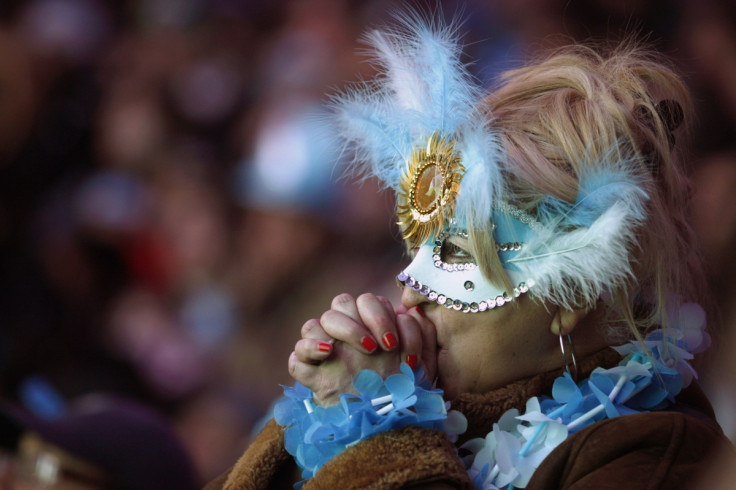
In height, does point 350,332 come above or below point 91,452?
above

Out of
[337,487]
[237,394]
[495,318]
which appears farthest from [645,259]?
[237,394]

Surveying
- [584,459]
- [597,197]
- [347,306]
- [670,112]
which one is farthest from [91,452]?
[670,112]

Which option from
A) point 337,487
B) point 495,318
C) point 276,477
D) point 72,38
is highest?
point 72,38

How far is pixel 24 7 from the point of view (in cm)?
277

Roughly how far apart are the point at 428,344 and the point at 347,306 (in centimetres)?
16

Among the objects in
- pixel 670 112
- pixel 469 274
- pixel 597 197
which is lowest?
pixel 469 274

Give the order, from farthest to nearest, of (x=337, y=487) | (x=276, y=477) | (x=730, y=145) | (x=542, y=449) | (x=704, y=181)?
(x=730, y=145)
(x=704, y=181)
(x=276, y=477)
(x=542, y=449)
(x=337, y=487)

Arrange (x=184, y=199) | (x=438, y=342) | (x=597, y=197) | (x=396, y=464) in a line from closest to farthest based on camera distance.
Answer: (x=396, y=464) → (x=597, y=197) → (x=438, y=342) → (x=184, y=199)

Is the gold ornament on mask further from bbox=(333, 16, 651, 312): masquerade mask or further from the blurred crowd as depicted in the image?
the blurred crowd

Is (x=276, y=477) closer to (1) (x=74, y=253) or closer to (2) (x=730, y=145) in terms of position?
(2) (x=730, y=145)

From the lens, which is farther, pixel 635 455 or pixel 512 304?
pixel 512 304

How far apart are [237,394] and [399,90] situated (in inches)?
72.4

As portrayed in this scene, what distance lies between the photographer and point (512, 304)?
4.28 ft

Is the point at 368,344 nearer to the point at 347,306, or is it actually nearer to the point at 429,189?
the point at 347,306
